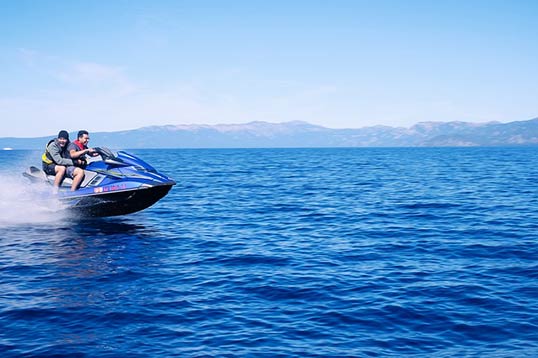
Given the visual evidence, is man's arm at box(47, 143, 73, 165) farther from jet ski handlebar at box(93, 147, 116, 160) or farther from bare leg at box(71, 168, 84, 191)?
jet ski handlebar at box(93, 147, 116, 160)

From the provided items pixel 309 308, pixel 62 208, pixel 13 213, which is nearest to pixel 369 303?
pixel 309 308

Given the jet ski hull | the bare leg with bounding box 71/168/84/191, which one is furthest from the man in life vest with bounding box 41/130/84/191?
the jet ski hull

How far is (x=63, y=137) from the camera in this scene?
15.4 metres

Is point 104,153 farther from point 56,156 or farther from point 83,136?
point 56,156

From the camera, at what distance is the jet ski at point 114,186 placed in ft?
51.1

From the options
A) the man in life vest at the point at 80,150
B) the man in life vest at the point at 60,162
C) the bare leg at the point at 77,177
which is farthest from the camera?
the bare leg at the point at 77,177

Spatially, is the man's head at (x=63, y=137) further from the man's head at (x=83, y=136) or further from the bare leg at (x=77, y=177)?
the bare leg at (x=77, y=177)

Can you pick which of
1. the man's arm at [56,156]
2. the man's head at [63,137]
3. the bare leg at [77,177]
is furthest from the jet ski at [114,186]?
the man's head at [63,137]

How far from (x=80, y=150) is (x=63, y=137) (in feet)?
2.11

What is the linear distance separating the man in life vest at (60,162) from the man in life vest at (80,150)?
0.68ft

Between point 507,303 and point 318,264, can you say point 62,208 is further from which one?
point 507,303

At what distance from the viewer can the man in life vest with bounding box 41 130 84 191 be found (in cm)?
1555

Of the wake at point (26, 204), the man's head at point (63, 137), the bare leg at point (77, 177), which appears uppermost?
the man's head at point (63, 137)

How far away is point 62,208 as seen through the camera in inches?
634
